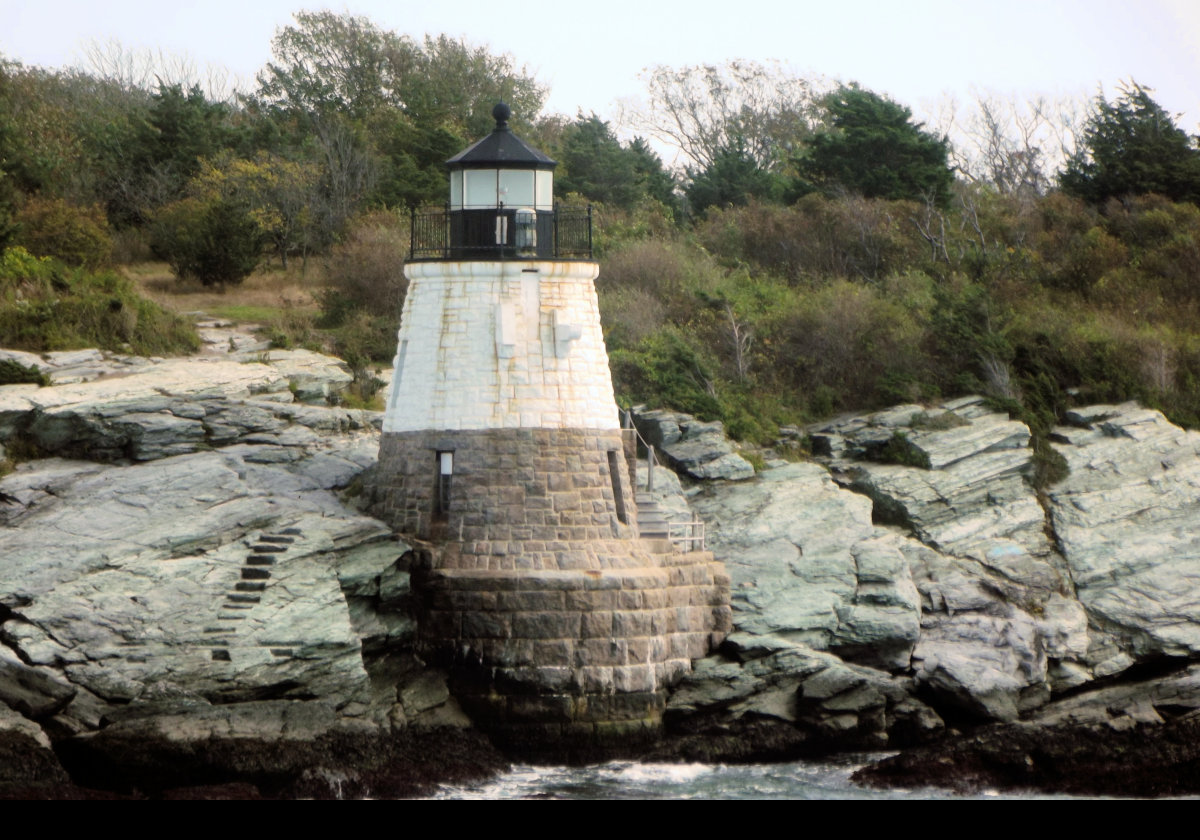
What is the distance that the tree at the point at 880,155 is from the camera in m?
39.2

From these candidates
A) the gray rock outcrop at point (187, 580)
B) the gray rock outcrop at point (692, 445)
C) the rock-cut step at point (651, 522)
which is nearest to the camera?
the gray rock outcrop at point (187, 580)

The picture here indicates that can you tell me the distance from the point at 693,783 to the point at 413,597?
421 cm

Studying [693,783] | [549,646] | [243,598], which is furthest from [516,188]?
[693,783]

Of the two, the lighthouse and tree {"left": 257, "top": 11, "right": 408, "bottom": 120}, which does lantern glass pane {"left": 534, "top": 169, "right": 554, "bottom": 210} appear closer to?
the lighthouse

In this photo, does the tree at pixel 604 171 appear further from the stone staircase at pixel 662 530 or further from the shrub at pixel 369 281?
the stone staircase at pixel 662 530

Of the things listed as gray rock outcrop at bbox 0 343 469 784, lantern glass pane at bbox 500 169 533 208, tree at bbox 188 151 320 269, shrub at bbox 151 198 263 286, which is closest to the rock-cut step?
gray rock outcrop at bbox 0 343 469 784

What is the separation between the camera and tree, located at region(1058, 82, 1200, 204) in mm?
35906

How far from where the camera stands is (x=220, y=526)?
65.6ft

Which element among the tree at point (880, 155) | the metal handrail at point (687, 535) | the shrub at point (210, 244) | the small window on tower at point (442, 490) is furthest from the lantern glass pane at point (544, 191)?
the tree at point (880, 155)

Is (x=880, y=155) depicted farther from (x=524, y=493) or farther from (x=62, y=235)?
(x=524, y=493)

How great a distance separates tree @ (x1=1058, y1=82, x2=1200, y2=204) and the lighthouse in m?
19.0

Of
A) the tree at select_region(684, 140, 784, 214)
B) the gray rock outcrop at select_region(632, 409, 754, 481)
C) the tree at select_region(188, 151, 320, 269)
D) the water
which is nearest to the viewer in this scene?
the water

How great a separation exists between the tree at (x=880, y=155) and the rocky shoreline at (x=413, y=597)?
1304cm

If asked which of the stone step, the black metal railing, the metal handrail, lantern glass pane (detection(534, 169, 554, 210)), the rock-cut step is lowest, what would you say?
the stone step
